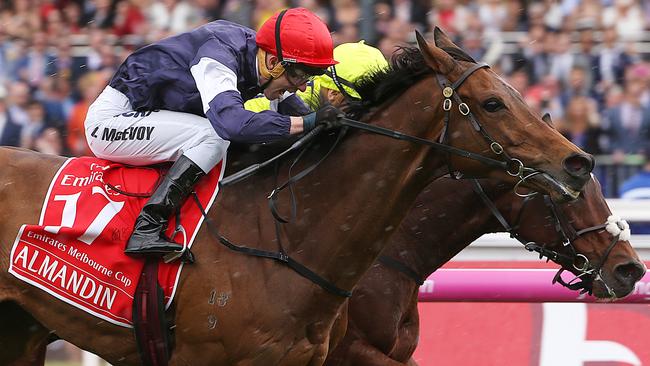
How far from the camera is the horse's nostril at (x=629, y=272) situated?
4.39m

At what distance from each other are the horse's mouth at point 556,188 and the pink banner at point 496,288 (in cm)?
178

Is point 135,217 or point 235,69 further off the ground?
point 235,69

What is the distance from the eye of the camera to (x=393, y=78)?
4.07m

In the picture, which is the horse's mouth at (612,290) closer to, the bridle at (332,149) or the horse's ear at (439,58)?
the bridle at (332,149)

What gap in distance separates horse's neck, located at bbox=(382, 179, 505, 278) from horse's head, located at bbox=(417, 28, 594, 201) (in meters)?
0.94

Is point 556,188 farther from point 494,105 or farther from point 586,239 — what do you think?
point 586,239

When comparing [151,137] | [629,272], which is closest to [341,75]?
[151,137]

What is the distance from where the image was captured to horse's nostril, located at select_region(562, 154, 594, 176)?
369 centimetres

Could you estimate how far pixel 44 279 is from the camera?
168 inches

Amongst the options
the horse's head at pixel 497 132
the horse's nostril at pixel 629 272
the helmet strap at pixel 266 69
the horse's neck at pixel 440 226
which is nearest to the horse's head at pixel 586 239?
the horse's nostril at pixel 629 272

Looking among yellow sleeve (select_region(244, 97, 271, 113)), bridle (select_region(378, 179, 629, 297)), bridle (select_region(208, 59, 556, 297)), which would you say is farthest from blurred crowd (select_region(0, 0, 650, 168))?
bridle (select_region(208, 59, 556, 297))

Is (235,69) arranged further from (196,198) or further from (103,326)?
(103,326)

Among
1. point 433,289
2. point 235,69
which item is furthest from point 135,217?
point 433,289

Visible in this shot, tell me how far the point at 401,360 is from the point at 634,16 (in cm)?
523
